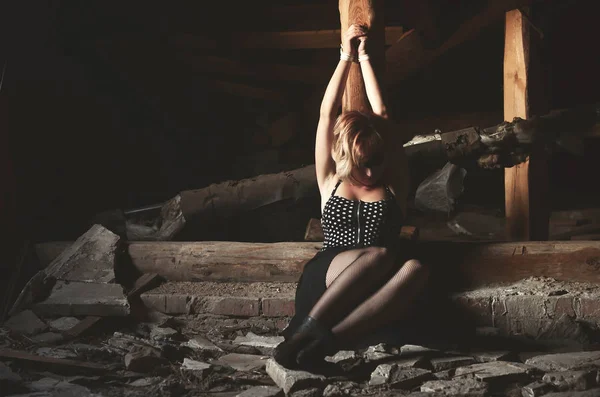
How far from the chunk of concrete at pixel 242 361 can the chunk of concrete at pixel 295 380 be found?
36 centimetres

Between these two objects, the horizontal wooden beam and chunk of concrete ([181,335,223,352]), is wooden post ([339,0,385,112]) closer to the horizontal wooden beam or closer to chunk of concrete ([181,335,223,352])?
the horizontal wooden beam

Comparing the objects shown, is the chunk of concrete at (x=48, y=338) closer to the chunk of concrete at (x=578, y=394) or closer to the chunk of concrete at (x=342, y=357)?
the chunk of concrete at (x=342, y=357)

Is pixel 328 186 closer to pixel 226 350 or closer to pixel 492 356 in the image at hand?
pixel 226 350

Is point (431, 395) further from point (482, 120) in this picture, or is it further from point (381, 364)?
point (482, 120)

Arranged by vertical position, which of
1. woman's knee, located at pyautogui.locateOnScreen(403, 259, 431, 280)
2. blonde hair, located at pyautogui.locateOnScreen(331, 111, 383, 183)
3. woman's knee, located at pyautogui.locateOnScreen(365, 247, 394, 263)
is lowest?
woman's knee, located at pyautogui.locateOnScreen(403, 259, 431, 280)

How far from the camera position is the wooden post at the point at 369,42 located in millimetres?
4305

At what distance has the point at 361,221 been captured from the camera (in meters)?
3.93

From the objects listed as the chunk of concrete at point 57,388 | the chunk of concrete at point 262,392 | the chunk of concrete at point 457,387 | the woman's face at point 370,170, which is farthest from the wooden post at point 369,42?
the chunk of concrete at point 57,388

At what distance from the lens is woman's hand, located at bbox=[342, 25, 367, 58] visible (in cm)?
421

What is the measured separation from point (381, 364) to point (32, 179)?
151 inches

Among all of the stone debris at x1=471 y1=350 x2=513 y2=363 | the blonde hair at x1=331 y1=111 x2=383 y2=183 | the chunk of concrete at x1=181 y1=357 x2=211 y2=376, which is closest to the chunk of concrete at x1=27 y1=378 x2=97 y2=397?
the chunk of concrete at x1=181 y1=357 x2=211 y2=376

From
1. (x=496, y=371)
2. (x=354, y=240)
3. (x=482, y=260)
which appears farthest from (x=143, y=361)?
(x=482, y=260)

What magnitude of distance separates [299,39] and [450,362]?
432 centimetres

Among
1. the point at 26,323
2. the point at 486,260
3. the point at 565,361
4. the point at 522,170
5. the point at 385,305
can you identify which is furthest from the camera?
the point at 522,170
